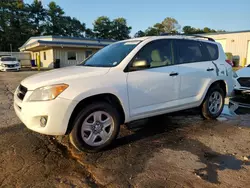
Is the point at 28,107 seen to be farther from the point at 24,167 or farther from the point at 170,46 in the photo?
the point at 170,46

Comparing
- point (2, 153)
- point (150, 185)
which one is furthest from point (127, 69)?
point (2, 153)

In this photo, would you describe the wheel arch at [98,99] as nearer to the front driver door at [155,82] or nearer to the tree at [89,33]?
the front driver door at [155,82]

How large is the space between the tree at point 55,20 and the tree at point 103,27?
38.2 feet

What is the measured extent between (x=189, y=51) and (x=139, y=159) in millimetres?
2709

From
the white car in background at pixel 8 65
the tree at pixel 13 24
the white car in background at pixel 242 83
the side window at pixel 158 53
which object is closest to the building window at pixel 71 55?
the white car in background at pixel 8 65

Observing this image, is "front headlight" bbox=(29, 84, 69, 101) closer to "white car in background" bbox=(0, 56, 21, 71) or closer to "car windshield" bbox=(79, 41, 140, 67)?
"car windshield" bbox=(79, 41, 140, 67)

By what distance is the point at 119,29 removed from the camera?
226 feet

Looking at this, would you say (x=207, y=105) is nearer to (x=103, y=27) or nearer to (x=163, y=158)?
(x=163, y=158)

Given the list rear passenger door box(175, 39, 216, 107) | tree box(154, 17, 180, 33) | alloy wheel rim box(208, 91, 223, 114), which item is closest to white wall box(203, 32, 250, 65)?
alloy wheel rim box(208, 91, 223, 114)

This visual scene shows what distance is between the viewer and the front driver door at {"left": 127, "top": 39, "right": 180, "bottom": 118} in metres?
3.97

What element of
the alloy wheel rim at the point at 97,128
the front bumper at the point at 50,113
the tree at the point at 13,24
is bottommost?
the alloy wheel rim at the point at 97,128

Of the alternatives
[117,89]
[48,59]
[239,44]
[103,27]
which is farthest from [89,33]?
[117,89]

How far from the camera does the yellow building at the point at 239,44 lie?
29344 mm

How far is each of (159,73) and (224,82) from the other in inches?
87.3
